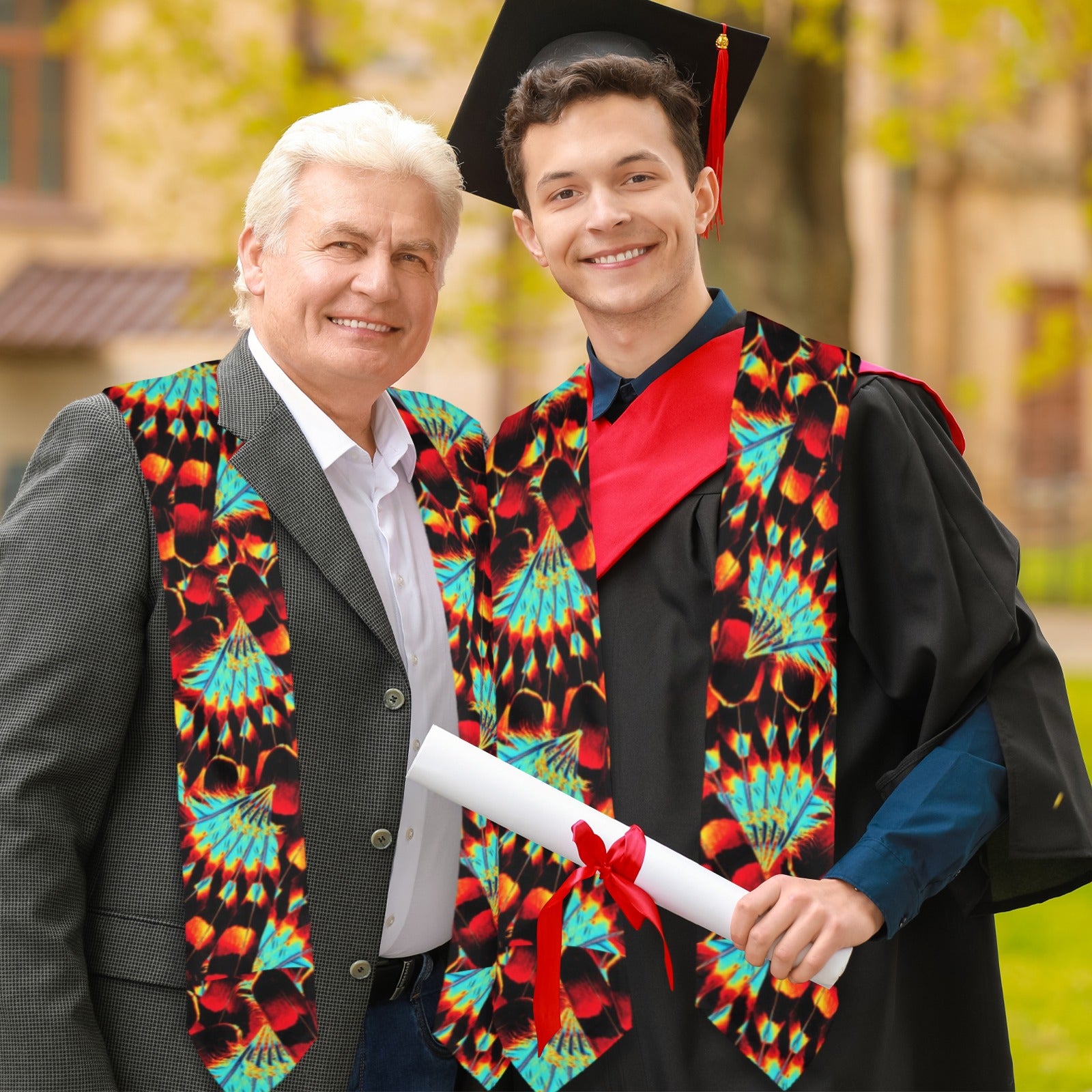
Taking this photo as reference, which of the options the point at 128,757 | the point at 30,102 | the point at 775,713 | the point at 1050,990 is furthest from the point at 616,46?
the point at 30,102

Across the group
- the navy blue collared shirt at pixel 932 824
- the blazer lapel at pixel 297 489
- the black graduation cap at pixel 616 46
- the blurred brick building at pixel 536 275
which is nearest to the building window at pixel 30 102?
the blurred brick building at pixel 536 275

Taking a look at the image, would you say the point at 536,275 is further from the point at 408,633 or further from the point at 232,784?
the point at 232,784

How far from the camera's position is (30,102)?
11766 millimetres

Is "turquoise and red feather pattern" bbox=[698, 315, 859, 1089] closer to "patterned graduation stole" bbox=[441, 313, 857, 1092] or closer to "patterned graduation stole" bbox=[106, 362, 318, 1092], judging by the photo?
"patterned graduation stole" bbox=[441, 313, 857, 1092]

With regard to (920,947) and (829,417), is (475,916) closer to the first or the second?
(920,947)

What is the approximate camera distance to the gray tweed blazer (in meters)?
1.97

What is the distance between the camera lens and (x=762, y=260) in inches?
216

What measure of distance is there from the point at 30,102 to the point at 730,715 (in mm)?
11352

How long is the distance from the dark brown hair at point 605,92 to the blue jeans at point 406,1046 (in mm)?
1402

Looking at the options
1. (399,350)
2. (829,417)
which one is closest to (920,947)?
(829,417)

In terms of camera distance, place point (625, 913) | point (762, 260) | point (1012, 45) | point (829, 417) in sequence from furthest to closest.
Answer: point (1012, 45) → point (762, 260) → point (829, 417) → point (625, 913)

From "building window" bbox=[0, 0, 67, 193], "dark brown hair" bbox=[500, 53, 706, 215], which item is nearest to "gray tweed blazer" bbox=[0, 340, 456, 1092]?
"dark brown hair" bbox=[500, 53, 706, 215]

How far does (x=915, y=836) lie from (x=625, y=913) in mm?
446

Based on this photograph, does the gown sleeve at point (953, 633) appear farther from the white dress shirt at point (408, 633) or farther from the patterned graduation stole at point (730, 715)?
the white dress shirt at point (408, 633)
